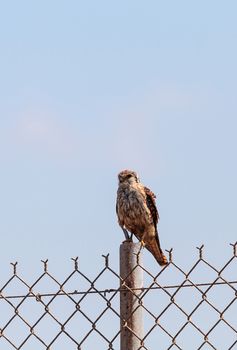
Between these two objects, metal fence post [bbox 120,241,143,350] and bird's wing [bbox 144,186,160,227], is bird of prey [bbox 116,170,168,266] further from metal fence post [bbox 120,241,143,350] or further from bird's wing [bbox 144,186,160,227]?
metal fence post [bbox 120,241,143,350]

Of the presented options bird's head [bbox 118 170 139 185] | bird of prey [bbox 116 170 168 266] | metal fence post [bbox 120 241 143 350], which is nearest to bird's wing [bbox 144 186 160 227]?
bird of prey [bbox 116 170 168 266]

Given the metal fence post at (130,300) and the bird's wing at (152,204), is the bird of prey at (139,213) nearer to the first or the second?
the bird's wing at (152,204)

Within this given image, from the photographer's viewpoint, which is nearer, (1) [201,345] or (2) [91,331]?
(1) [201,345]

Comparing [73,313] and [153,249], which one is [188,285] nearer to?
[73,313]

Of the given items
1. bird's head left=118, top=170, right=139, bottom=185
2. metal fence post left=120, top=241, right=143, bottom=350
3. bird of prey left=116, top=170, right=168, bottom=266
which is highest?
bird's head left=118, top=170, right=139, bottom=185

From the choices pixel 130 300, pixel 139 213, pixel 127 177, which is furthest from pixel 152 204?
pixel 130 300

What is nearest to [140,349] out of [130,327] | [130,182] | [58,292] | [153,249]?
[130,327]

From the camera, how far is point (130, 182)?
9914 millimetres

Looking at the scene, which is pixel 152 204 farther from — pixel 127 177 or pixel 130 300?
pixel 130 300

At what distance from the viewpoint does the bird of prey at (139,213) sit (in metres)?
9.21

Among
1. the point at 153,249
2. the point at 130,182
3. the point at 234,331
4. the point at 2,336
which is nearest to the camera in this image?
the point at 234,331

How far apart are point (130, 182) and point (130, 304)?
5475 millimetres

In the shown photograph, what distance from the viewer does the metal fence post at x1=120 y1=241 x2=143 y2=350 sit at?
4414 mm

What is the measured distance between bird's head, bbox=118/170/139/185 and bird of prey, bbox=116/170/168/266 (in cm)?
2
